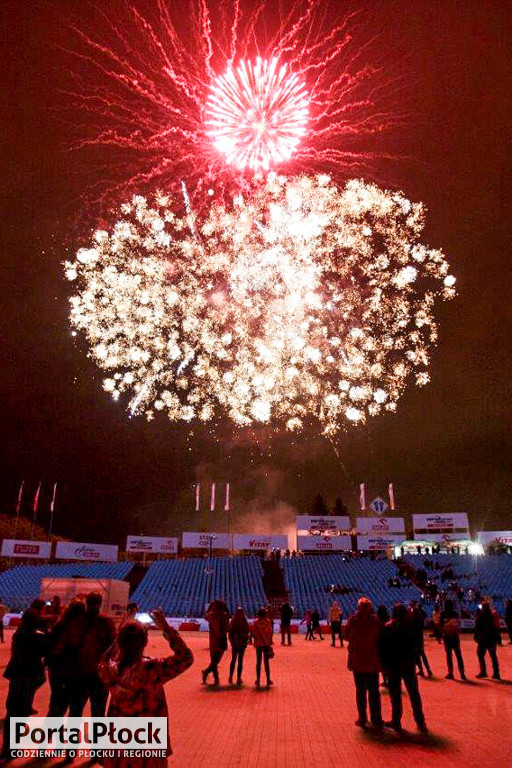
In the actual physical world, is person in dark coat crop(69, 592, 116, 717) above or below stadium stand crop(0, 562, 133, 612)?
below

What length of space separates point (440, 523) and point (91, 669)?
1905 inches

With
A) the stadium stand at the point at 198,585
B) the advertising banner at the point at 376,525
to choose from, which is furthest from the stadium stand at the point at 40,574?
the advertising banner at the point at 376,525

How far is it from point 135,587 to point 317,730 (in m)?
40.7

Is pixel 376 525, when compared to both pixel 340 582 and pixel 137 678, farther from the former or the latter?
pixel 137 678

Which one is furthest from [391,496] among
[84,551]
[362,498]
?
[84,551]

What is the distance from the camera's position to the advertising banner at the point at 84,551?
2032 inches

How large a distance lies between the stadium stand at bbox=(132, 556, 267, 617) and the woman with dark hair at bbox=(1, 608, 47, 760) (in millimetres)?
29728

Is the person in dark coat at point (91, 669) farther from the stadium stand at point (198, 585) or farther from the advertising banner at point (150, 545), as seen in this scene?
the advertising banner at point (150, 545)

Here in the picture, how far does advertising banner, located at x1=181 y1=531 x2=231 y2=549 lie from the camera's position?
1934 inches

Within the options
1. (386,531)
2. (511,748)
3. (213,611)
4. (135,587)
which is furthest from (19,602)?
(511,748)

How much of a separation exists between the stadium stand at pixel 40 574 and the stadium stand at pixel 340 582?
1508cm

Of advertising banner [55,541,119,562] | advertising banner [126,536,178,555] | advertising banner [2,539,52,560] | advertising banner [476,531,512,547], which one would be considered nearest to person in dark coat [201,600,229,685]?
advertising banner [126,536,178,555]

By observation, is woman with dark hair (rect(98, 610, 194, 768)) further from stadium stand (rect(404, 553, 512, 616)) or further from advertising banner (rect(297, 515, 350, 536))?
advertising banner (rect(297, 515, 350, 536))

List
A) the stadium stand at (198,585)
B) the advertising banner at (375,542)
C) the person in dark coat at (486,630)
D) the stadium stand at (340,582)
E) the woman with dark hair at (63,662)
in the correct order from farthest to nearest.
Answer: the advertising banner at (375,542) < the stadium stand at (198,585) < the stadium stand at (340,582) < the person in dark coat at (486,630) < the woman with dark hair at (63,662)
